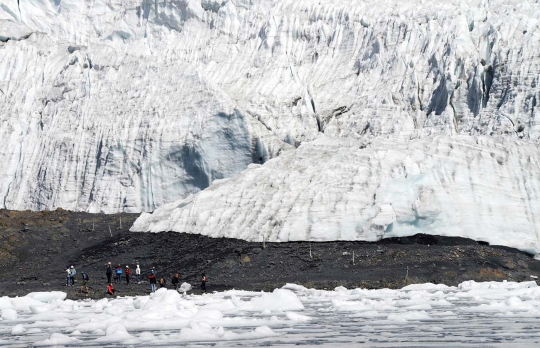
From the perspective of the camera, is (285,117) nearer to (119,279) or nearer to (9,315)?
(119,279)

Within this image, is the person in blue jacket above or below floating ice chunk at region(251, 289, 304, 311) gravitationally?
above

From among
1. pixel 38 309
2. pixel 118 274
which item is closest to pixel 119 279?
pixel 118 274

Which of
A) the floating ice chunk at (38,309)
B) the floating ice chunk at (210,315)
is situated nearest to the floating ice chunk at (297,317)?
the floating ice chunk at (210,315)

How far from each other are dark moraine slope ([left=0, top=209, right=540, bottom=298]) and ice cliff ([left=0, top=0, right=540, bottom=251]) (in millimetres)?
1488

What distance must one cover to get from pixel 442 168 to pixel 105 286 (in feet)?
61.0

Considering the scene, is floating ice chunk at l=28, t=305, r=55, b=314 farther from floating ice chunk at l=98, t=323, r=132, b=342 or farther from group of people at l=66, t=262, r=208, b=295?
floating ice chunk at l=98, t=323, r=132, b=342

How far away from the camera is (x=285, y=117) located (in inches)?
2307

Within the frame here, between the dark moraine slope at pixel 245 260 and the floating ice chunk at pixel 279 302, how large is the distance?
784 cm

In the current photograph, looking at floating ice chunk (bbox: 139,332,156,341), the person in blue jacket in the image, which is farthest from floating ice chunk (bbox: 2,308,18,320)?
the person in blue jacket

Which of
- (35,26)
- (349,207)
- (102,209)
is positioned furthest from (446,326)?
(35,26)

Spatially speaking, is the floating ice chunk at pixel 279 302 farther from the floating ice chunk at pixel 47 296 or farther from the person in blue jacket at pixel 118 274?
the person in blue jacket at pixel 118 274

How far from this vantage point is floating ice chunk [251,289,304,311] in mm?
23438

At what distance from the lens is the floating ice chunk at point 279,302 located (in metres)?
23.4

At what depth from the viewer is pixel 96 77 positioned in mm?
61719
